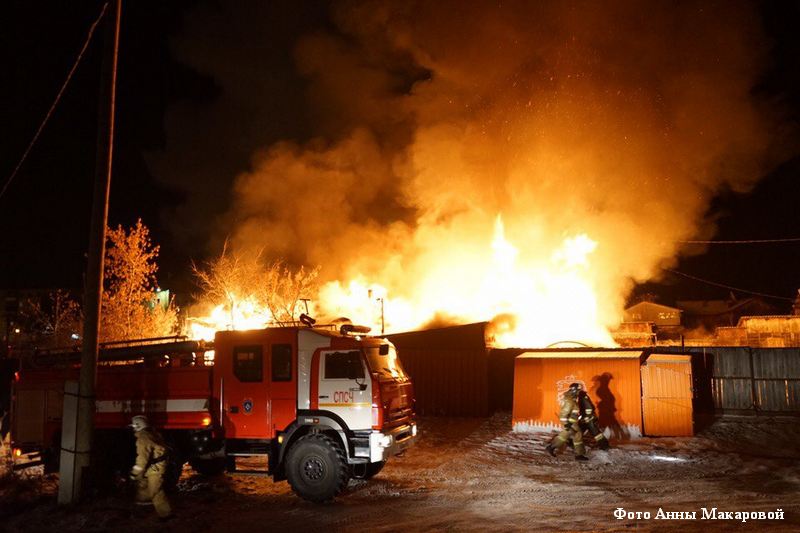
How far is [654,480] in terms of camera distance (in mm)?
9539

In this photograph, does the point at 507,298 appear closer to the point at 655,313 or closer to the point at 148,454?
the point at 148,454

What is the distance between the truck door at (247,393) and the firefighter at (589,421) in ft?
20.1

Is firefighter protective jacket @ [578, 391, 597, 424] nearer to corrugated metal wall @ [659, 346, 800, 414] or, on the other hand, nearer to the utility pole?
corrugated metal wall @ [659, 346, 800, 414]

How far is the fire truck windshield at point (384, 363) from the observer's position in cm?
938

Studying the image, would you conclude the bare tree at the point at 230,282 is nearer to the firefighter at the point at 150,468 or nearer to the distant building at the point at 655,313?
the firefighter at the point at 150,468

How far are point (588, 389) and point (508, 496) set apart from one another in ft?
20.1

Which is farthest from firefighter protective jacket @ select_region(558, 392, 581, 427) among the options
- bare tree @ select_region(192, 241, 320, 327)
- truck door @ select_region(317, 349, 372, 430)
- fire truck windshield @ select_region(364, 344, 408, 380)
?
bare tree @ select_region(192, 241, 320, 327)

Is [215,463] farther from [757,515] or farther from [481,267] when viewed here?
[481,267]

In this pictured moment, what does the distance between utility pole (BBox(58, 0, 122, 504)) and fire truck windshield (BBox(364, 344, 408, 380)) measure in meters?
4.07

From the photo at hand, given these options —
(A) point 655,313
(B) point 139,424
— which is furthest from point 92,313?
(A) point 655,313

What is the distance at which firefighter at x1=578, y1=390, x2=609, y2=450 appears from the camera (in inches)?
455

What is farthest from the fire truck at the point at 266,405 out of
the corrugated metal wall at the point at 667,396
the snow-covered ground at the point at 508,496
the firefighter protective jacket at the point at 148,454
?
the corrugated metal wall at the point at 667,396

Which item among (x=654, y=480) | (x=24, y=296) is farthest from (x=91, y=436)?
(x=24, y=296)

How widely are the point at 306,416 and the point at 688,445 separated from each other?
8.33 metres
